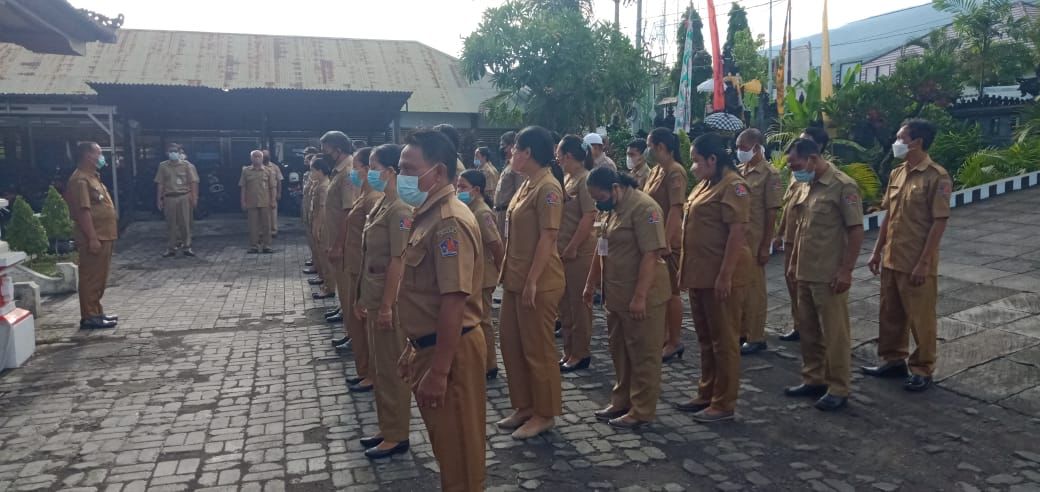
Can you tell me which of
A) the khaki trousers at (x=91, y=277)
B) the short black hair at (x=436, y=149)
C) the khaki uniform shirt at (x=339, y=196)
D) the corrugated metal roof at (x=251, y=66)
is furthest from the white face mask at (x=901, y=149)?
the corrugated metal roof at (x=251, y=66)

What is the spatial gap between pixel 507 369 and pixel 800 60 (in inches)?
1135

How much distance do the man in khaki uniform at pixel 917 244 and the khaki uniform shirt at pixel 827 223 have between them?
651 millimetres

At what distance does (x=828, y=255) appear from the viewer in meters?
4.83

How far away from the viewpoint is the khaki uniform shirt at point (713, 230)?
15.1ft

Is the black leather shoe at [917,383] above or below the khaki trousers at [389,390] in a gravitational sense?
below

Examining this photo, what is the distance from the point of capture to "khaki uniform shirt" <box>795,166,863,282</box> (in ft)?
15.7

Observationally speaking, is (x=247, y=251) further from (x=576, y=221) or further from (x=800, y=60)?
(x=800, y=60)

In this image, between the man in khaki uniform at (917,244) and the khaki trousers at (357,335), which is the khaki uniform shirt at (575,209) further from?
the man in khaki uniform at (917,244)

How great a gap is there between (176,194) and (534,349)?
9.81m

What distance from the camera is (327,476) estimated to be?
Answer: 13.0 feet

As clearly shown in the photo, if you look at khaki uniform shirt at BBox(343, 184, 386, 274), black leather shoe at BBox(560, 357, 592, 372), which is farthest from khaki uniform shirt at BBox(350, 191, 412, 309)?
black leather shoe at BBox(560, 357, 592, 372)

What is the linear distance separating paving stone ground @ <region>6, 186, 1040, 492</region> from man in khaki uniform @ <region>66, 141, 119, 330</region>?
1.02 feet

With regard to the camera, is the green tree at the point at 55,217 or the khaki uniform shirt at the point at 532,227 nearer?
the khaki uniform shirt at the point at 532,227

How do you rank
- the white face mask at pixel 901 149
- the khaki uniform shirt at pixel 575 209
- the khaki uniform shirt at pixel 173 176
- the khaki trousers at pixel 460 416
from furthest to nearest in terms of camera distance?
the khaki uniform shirt at pixel 173 176 → the khaki uniform shirt at pixel 575 209 → the white face mask at pixel 901 149 → the khaki trousers at pixel 460 416
